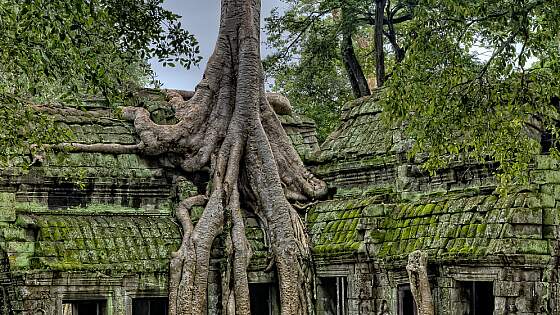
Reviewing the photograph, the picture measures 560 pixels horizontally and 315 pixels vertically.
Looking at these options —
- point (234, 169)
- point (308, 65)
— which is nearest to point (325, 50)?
point (308, 65)

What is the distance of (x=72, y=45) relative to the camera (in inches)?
412

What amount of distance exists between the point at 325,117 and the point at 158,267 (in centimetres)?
1065

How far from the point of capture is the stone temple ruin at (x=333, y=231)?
13.5 m

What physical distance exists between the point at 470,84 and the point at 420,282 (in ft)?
11.4

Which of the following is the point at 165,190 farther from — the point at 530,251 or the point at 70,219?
the point at 530,251

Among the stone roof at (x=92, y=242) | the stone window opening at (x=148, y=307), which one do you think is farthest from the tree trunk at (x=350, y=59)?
the stone window opening at (x=148, y=307)

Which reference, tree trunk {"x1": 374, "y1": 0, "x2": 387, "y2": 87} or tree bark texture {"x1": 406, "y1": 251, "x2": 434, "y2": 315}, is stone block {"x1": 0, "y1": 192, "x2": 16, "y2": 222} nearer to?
tree bark texture {"x1": 406, "y1": 251, "x2": 434, "y2": 315}

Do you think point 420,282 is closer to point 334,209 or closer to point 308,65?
point 334,209

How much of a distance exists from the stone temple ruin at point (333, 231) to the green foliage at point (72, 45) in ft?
10.5

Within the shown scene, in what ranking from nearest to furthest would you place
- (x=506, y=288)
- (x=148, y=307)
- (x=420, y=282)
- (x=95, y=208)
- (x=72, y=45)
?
(x=72, y=45), (x=506, y=288), (x=420, y=282), (x=95, y=208), (x=148, y=307)

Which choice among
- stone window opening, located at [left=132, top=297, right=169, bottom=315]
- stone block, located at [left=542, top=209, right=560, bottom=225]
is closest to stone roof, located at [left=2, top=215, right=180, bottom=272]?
stone window opening, located at [left=132, top=297, right=169, bottom=315]

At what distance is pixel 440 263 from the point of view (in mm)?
14266

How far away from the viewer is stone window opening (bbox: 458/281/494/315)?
47.0 ft

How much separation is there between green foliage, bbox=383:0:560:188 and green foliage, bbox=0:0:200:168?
2.45m
